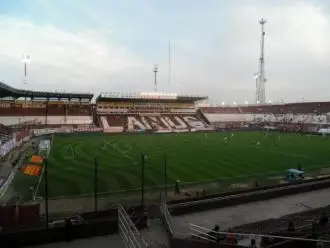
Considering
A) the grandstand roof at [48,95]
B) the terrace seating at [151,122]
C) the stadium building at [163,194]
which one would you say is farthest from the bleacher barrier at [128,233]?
the grandstand roof at [48,95]

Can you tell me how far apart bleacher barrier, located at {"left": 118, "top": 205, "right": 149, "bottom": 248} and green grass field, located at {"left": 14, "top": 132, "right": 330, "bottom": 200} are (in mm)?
9762

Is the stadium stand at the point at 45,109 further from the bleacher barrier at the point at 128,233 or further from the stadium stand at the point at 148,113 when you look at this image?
the bleacher barrier at the point at 128,233

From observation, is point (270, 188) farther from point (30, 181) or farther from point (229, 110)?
point (229, 110)

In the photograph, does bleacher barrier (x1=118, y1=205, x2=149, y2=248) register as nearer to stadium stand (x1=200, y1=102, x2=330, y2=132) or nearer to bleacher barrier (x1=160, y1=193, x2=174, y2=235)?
bleacher barrier (x1=160, y1=193, x2=174, y2=235)

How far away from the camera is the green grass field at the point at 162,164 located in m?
27.2

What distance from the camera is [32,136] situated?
6203 cm

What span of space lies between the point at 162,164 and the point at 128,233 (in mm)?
21428

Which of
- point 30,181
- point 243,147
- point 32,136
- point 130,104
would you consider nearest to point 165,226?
point 30,181

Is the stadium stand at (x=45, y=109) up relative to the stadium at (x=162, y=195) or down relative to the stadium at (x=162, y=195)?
up

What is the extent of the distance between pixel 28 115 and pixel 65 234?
7323 cm

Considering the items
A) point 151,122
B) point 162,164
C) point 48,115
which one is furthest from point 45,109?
point 162,164

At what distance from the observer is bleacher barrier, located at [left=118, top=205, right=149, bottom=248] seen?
496 inches

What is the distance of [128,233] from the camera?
1364cm

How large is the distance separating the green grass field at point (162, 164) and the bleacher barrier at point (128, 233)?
384 inches
